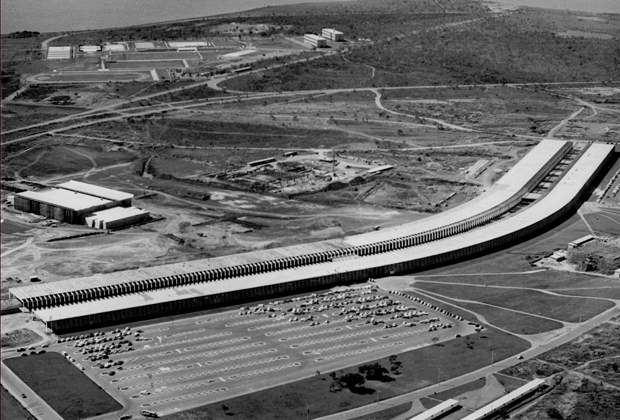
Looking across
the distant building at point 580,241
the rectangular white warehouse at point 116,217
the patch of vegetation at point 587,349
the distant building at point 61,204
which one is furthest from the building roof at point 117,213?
the patch of vegetation at point 587,349

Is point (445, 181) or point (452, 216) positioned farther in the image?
point (445, 181)

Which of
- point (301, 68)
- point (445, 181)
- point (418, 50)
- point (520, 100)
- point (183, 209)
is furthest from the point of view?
point (418, 50)

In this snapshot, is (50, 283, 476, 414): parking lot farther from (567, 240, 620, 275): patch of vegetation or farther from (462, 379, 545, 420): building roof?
Result: (567, 240, 620, 275): patch of vegetation

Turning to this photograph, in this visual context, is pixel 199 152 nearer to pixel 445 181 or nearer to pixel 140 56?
pixel 445 181

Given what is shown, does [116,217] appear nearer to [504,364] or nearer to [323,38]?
[504,364]

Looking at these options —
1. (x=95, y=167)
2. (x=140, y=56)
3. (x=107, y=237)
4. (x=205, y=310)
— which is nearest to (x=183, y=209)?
(x=107, y=237)

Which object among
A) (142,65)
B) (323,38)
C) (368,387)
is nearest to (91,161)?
(142,65)
